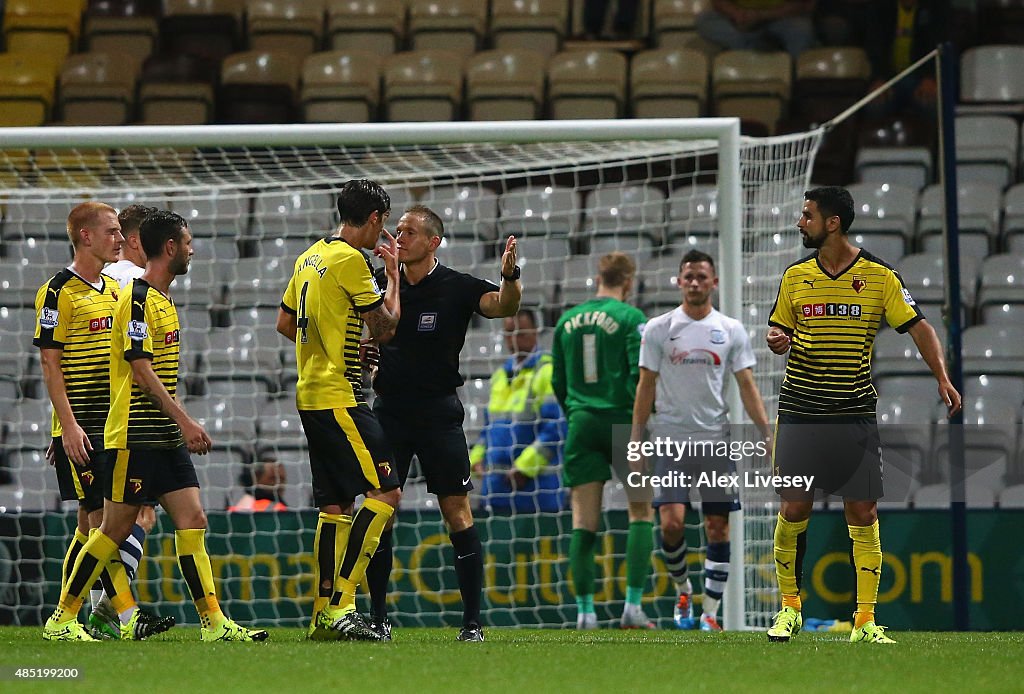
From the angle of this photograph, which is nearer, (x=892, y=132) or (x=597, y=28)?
(x=892, y=132)

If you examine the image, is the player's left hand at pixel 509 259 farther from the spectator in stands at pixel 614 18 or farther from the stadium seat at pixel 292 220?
the spectator in stands at pixel 614 18

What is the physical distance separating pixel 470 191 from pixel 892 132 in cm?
396

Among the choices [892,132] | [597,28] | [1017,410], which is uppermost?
[597,28]

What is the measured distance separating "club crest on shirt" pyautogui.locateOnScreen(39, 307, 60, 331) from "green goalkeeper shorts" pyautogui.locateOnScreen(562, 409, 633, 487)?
305 centimetres

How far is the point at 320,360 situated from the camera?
242 inches

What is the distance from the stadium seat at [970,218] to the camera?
38.7 ft

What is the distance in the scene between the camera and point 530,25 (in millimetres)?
14875

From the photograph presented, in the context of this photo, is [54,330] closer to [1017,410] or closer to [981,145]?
[1017,410]

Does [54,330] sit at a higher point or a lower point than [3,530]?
higher

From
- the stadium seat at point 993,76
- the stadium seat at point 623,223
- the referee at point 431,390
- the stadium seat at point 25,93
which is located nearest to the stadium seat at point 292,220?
the stadium seat at point 623,223

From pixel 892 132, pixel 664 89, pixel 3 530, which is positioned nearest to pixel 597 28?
pixel 664 89

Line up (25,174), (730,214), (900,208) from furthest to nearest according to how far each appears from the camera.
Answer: (900,208), (25,174), (730,214)

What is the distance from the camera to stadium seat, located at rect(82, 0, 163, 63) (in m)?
14.9

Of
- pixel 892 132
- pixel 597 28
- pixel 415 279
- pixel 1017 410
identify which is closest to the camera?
pixel 415 279
